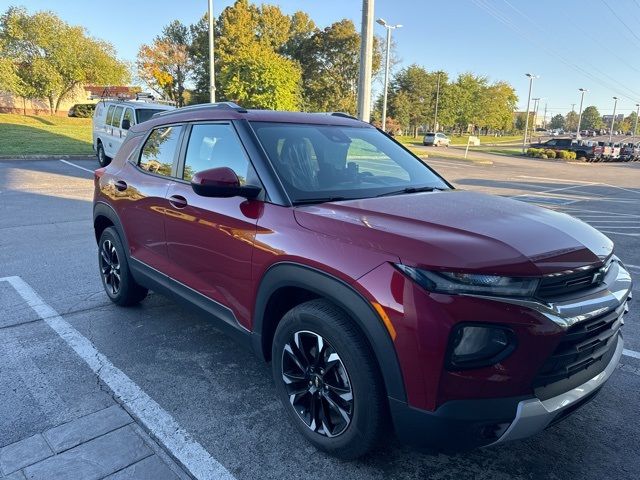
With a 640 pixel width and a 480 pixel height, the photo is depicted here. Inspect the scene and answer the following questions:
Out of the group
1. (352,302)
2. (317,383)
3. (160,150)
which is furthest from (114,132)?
(352,302)

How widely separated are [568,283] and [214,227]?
6.65 ft

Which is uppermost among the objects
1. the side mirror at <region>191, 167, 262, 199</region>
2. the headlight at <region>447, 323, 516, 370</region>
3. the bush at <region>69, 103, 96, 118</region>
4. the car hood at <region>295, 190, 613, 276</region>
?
the bush at <region>69, 103, 96, 118</region>

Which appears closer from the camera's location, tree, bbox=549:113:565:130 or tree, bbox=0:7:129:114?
tree, bbox=0:7:129:114

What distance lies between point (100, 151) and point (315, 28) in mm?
48151

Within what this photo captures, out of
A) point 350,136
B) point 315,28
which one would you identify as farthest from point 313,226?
point 315,28

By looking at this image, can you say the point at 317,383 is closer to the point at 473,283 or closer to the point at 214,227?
the point at 473,283

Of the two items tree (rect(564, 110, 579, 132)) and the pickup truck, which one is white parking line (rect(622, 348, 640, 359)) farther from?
tree (rect(564, 110, 579, 132))

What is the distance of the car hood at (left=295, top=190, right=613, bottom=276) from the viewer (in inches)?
80.0

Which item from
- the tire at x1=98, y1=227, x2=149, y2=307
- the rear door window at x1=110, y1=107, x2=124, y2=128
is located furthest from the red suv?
the rear door window at x1=110, y1=107, x2=124, y2=128

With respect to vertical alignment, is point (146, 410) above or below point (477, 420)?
below

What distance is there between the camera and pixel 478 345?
197 cm

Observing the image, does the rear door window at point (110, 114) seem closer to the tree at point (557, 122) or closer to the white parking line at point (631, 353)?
the white parking line at point (631, 353)

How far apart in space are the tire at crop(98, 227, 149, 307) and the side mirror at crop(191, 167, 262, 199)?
1927 millimetres

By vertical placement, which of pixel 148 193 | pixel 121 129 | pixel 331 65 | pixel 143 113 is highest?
pixel 331 65
